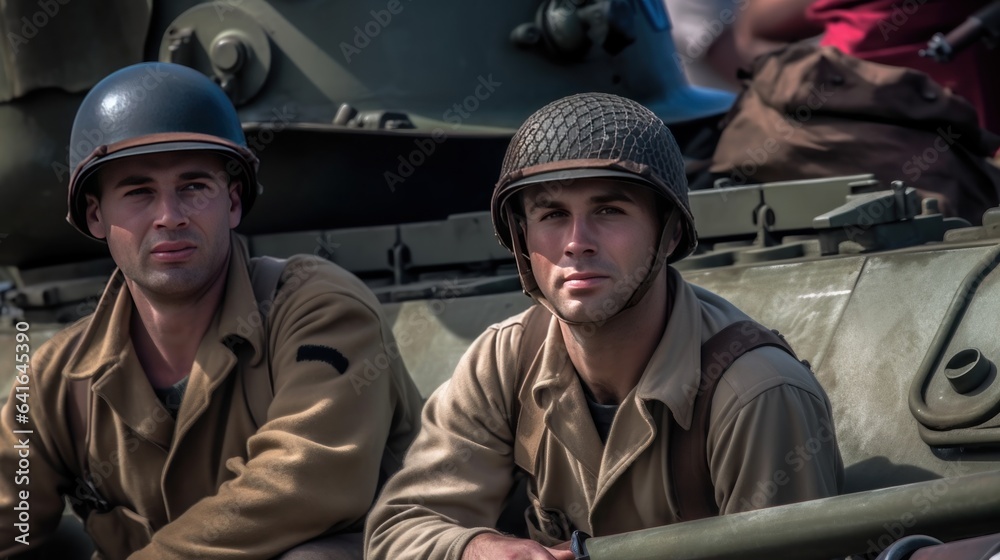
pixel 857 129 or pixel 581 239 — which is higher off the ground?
pixel 857 129

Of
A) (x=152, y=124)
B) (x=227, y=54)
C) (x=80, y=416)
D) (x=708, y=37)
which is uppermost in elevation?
(x=708, y=37)

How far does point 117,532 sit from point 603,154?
1968 millimetres

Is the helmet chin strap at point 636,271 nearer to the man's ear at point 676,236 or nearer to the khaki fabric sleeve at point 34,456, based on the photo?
the man's ear at point 676,236

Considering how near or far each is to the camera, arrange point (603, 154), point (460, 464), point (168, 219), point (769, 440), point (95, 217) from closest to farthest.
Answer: point (769, 440) < point (603, 154) < point (460, 464) < point (168, 219) < point (95, 217)

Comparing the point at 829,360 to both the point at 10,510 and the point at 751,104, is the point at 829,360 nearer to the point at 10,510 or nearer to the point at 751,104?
the point at 751,104

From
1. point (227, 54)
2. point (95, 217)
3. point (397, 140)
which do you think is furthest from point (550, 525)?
point (227, 54)

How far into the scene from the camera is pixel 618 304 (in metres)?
3.27

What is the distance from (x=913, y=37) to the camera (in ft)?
28.0

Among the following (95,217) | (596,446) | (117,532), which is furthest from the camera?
(95,217)

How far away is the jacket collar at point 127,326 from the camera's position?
4.14 m

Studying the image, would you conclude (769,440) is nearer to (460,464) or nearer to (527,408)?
(527,408)

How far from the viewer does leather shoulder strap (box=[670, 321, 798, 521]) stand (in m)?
3.25

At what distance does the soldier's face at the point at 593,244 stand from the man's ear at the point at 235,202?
135cm

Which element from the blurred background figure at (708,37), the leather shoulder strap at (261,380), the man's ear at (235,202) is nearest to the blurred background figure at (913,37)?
the blurred background figure at (708,37)
